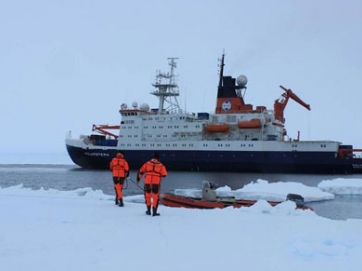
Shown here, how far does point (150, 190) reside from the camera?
7527mm

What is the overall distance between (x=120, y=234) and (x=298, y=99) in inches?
1709

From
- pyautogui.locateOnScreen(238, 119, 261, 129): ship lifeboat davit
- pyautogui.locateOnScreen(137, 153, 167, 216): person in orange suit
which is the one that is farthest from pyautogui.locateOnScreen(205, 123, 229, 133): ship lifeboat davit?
pyautogui.locateOnScreen(137, 153, 167, 216): person in orange suit

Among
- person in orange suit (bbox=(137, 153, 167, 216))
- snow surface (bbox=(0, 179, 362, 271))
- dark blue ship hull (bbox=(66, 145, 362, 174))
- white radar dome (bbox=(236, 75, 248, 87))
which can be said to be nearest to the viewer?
snow surface (bbox=(0, 179, 362, 271))

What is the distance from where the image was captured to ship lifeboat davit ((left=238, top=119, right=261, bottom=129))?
42062mm

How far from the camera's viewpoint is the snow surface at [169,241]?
13.7 feet

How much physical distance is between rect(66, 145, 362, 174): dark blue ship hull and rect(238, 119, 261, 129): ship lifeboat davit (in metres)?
2.42

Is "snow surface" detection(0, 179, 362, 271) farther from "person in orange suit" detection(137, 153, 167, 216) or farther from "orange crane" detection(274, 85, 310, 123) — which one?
"orange crane" detection(274, 85, 310, 123)

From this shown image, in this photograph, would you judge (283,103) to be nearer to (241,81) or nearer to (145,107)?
(241,81)

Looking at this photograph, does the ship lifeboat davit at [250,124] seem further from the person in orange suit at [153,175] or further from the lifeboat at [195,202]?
the person in orange suit at [153,175]

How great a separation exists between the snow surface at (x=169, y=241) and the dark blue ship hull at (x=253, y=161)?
113 ft

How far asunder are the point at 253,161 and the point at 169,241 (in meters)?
37.4

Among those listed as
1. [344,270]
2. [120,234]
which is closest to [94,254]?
[120,234]

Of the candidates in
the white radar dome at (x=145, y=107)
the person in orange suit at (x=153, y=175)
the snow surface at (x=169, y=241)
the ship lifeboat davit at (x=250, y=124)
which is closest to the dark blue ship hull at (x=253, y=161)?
the ship lifeboat davit at (x=250, y=124)

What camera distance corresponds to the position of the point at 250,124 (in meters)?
42.2
